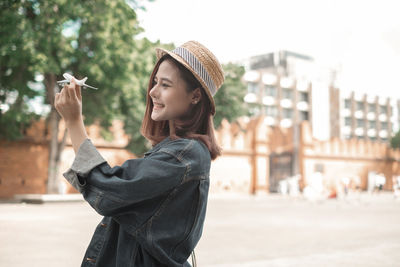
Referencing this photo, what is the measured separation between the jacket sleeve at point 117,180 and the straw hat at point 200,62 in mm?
365

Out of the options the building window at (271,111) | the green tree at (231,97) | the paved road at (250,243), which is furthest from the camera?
the building window at (271,111)

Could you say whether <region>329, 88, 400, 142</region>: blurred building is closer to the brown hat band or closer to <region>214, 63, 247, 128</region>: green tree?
<region>214, 63, 247, 128</region>: green tree

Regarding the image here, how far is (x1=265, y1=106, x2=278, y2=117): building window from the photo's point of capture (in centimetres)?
5953

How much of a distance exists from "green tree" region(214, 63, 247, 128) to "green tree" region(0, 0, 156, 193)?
20.7 ft

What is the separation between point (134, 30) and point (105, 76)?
225 centimetres

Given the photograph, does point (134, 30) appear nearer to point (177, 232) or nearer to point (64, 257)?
point (64, 257)

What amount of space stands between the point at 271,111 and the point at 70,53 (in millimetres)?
44804

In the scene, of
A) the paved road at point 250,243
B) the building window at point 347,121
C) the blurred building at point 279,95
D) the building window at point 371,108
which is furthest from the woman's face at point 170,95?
the building window at point 371,108

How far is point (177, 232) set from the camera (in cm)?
145

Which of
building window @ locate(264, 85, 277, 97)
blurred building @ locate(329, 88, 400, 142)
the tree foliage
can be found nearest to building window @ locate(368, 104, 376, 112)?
blurred building @ locate(329, 88, 400, 142)

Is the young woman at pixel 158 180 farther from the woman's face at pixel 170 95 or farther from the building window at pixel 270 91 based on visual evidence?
the building window at pixel 270 91

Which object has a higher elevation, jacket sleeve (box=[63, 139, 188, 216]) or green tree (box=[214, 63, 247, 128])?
green tree (box=[214, 63, 247, 128])

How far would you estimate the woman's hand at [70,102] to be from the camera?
1.43 m

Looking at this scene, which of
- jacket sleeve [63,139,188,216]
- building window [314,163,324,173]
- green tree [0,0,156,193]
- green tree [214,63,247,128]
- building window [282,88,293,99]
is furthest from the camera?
building window [282,88,293,99]
